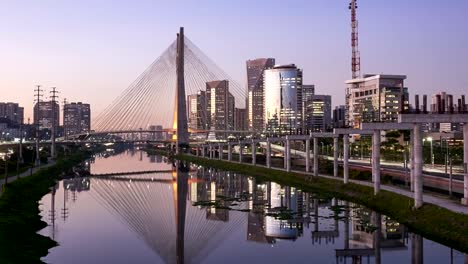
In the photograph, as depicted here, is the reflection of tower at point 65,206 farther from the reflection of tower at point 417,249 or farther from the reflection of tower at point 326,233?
the reflection of tower at point 417,249

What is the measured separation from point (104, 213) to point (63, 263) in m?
18.6

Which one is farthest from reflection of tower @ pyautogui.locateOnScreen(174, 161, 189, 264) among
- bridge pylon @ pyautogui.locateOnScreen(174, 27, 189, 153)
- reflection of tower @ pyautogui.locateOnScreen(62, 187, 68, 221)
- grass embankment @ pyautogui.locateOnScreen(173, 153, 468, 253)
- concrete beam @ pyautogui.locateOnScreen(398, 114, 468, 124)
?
bridge pylon @ pyautogui.locateOnScreen(174, 27, 189, 153)

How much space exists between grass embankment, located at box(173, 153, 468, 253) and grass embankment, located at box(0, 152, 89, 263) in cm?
1941

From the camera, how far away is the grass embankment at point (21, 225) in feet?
82.8

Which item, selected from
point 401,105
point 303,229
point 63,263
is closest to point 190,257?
point 63,263

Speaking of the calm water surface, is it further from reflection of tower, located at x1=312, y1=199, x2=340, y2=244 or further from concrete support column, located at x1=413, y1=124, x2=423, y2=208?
concrete support column, located at x1=413, y1=124, x2=423, y2=208

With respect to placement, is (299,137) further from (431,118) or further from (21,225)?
(21,225)

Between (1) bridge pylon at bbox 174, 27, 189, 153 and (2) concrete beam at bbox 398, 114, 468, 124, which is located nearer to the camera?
(2) concrete beam at bbox 398, 114, 468, 124

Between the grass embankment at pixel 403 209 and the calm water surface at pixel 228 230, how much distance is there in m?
0.67

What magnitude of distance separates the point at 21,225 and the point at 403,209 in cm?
2276

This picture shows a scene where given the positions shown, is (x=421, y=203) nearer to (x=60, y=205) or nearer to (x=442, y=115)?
(x=442, y=115)

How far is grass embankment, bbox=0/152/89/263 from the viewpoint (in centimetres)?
2525

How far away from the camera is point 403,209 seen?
33.7 m

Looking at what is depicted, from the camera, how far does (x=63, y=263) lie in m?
25.8
